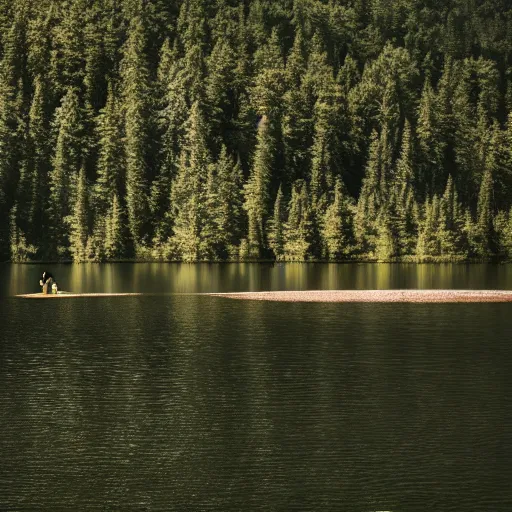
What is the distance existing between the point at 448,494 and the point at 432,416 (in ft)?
31.7

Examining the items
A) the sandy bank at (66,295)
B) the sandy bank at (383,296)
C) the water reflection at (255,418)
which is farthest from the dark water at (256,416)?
the sandy bank at (66,295)

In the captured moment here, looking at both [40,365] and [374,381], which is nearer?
[374,381]

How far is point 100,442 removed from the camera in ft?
112

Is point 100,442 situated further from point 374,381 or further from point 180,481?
point 374,381

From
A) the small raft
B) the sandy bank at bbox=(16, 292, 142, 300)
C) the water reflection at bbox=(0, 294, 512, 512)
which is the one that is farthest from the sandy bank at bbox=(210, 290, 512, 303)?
the water reflection at bbox=(0, 294, 512, 512)

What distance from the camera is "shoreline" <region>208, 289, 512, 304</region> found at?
95.9 meters

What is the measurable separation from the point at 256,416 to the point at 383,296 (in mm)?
63214

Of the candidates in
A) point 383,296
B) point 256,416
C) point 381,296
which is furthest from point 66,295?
point 256,416

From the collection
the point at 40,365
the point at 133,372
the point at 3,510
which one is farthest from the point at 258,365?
the point at 3,510

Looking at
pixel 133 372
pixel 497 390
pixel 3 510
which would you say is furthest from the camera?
pixel 133 372

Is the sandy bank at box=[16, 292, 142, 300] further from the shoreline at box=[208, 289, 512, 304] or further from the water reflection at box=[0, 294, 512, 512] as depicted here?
the water reflection at box=[0, 294, 512, 512]

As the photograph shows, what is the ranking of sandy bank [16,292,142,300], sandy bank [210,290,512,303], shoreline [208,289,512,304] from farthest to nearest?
sandy bank [16,292,142,300], sandy bank [210,290,512,303], shoreline [208,289,512,304]

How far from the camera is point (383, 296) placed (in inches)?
3949

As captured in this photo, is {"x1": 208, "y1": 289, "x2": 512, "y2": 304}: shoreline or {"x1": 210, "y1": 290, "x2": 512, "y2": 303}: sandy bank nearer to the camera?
{"x1": 208, "y1": 289, "x2": 512, "y2": 304}: shoreline
